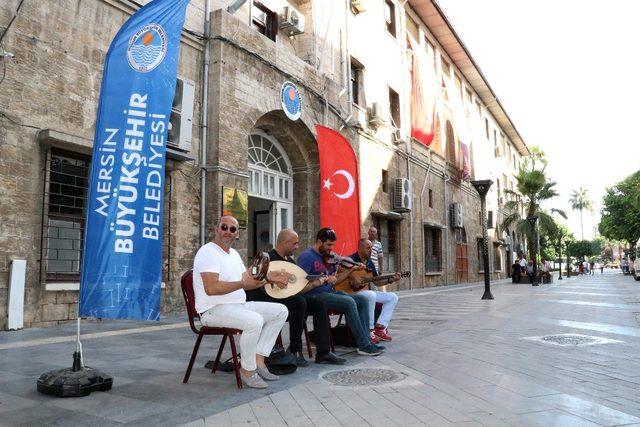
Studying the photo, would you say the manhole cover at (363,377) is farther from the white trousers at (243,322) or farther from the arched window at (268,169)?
the arched window at (268,169)

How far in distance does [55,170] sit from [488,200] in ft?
105

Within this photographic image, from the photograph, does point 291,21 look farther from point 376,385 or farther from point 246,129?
point 376,385

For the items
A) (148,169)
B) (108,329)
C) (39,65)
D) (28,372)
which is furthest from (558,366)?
(39,65)

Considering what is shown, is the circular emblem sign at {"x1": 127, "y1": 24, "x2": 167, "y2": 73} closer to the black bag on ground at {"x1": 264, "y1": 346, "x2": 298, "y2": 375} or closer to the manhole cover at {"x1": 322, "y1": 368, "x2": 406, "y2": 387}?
the black bag on ground at {"x1": 264, "y1": 346, "x2": 298, "y2": 375}

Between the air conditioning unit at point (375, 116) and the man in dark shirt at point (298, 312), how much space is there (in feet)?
44.7

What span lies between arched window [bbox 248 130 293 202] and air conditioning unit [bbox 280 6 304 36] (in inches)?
122

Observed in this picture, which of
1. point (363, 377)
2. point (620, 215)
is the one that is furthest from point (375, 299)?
point (620, 215)

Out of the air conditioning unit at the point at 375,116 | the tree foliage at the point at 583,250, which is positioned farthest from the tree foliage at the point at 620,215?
the air conditioning unit at the point at 375,116

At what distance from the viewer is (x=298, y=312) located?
501cm

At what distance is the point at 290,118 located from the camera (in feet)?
43.8

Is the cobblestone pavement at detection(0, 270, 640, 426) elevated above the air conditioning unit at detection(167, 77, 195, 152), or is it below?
below

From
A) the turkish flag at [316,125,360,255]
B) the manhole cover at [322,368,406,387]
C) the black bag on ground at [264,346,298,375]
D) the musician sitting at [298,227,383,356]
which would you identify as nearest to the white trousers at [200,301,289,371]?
the black bag on ground at [264,346,298,375]

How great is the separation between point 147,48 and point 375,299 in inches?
155

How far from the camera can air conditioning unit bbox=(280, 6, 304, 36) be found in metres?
13.9
